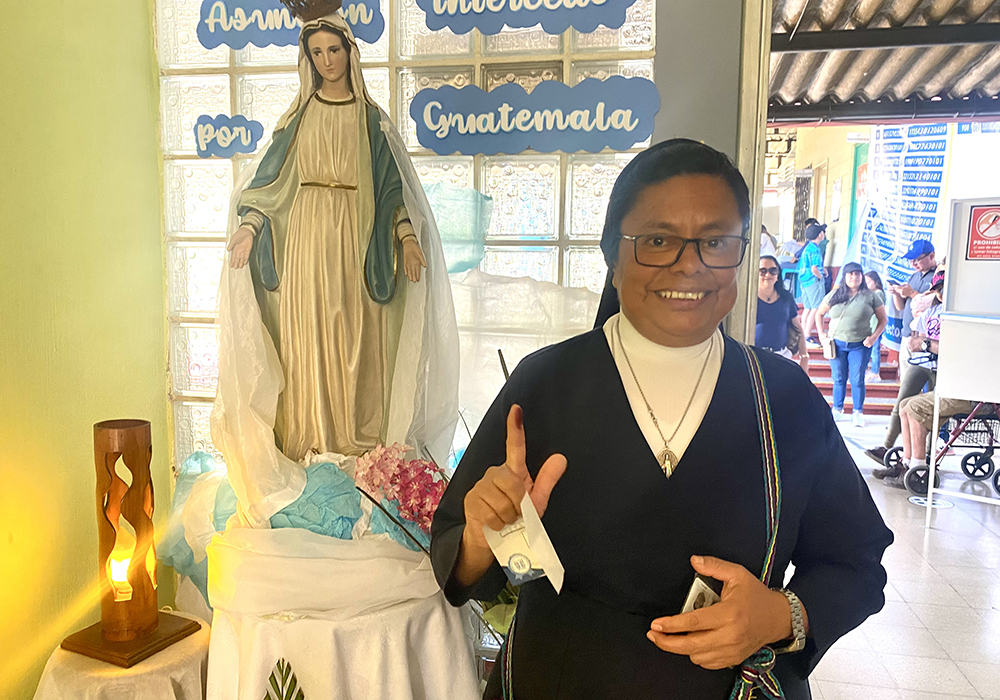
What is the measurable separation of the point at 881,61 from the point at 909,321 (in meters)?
2.25

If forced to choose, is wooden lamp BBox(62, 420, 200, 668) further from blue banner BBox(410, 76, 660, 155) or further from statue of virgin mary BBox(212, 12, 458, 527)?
blue banner BBox(410, 76, 660, 155)

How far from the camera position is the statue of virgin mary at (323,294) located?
1.77 m

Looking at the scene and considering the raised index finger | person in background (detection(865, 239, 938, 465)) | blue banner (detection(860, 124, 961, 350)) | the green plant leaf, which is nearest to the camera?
the raised index finger

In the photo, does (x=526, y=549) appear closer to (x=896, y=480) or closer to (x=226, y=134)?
(x=226, y=134)

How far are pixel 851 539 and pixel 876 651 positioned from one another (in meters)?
2.19

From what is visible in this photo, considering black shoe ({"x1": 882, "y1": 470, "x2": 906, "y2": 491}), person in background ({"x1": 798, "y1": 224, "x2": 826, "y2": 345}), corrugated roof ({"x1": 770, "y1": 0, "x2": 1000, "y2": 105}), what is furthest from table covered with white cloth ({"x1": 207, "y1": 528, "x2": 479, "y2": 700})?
person in background ({"x1": 798, "y1": 224, "x2": 826, "y2": 345})

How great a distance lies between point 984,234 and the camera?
3.95 m

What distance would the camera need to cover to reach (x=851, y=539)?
3.32 feet

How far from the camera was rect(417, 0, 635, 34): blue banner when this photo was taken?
6.29 ft

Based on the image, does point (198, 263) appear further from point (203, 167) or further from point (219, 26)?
point (219, 26)

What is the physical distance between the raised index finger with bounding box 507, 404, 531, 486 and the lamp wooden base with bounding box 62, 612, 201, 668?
4.41 ft

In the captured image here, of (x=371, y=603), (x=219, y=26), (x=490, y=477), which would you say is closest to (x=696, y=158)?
(x=490, y=477)

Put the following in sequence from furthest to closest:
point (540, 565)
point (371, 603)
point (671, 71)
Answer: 1. point (671, 71)
2. point (371, 603)
3. point (540, 565)

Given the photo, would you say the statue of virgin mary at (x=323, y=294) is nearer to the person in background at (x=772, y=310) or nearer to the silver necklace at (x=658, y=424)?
the silver necklace at (x=658, y=424)
